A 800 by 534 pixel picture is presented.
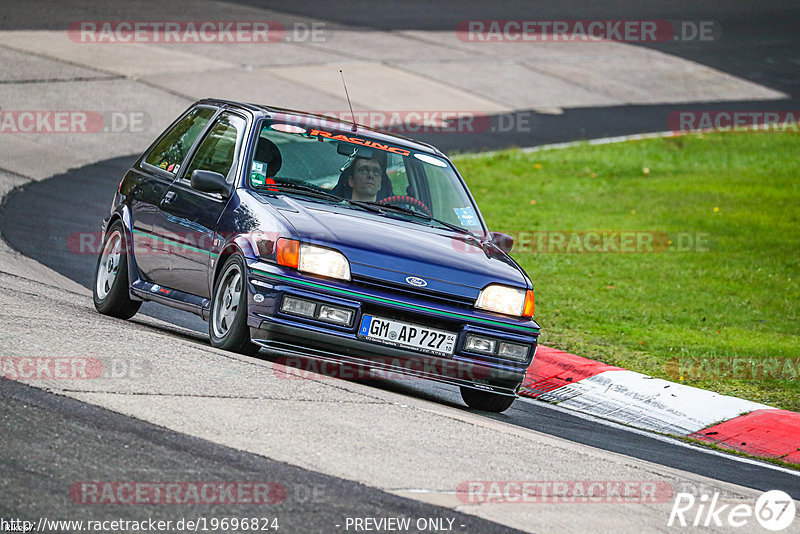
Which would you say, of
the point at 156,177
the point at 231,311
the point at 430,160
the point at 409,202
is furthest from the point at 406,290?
the point at 156,177

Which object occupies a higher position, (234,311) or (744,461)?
(234,311)

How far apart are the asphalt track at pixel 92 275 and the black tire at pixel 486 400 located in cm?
7

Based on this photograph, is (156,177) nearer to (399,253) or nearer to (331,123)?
(331,123)

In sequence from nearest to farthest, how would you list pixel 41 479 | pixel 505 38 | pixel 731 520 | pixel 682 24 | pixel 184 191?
pixel 41 479 < pixel 731 520 < pixel 184 191 < pixel 505 38 < pixel 682 24

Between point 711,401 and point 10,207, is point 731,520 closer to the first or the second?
point 711,401

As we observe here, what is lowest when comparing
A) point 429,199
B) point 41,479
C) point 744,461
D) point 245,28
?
point 744,461

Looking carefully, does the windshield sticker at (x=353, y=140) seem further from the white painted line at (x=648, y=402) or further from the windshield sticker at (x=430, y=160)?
the white painted line at (x=648, y=402)

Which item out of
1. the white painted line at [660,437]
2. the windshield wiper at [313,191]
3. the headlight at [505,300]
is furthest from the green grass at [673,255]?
the windshield wiper at [313,191]

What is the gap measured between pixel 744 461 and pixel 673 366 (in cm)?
235

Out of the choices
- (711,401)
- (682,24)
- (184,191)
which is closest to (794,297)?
(711,401)

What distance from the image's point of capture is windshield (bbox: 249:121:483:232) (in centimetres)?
816

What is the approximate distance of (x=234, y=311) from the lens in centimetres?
750

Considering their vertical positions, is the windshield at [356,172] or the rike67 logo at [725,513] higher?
the windshield at [356,172]

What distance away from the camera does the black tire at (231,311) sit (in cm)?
736
